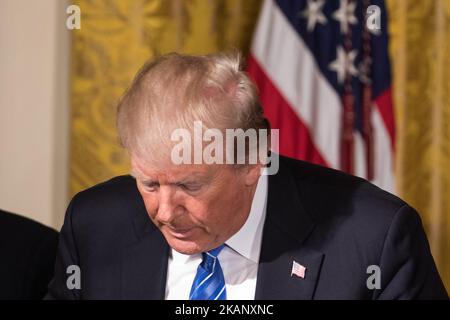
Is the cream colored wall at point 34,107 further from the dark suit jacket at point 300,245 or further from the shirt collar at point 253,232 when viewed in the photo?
the shirt collar at point 253,232

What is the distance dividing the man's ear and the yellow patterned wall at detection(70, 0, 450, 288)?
1.47 m

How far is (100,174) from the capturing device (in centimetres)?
321

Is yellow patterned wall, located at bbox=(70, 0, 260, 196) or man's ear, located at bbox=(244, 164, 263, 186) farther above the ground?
yellow patterned wall, located at bbox=(70, 0, 260, 196)

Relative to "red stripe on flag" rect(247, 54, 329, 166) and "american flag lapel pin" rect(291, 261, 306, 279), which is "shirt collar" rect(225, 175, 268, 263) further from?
"red stripe on flag" rect(247, 54, 329, 166)

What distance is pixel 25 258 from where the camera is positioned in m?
2.23

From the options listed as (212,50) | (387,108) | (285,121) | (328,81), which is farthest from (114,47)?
(387,108)

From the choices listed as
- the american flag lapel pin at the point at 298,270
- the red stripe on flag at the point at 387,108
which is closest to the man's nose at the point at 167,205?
the american flag lapel pin at the point at 298,270

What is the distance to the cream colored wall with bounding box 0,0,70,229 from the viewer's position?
3209mm

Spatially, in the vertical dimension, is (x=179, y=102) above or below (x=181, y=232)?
above

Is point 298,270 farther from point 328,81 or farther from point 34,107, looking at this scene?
point 34,107

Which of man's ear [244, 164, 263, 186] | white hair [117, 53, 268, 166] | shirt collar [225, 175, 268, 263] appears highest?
white hair [117, 53, 268, 166]

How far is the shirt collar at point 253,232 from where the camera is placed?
1.82 m

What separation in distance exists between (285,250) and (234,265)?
0.11 metres

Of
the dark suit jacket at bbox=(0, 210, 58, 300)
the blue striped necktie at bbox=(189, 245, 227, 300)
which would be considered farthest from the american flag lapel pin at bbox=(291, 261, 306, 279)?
the dark suit jacket at bbox=(0, 210, 58, 300)
